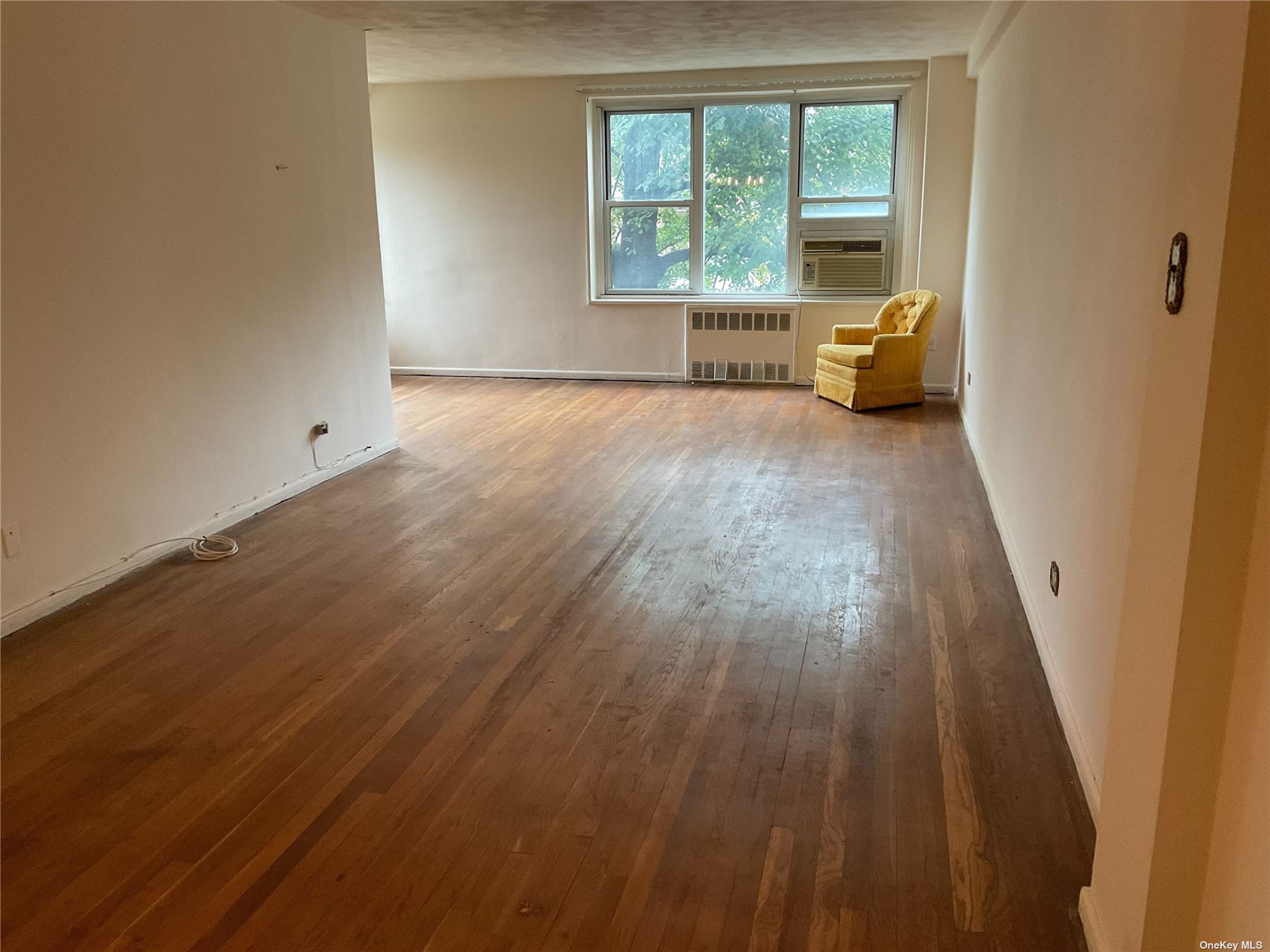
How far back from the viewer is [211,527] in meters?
4.33

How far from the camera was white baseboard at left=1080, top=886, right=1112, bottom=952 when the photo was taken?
171 cm

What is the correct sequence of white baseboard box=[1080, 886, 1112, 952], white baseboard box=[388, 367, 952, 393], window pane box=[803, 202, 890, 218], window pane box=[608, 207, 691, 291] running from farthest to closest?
white baseboard box=[388, 367, 952, 393] → window pane box=[608, 207, 691, 291] → window pane box=[803, 202, 890, 218] → white baseboard box=[1080, 886, 1112, 952]

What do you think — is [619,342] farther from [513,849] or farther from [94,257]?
[513,849]

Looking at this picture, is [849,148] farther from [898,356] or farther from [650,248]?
[898,356]

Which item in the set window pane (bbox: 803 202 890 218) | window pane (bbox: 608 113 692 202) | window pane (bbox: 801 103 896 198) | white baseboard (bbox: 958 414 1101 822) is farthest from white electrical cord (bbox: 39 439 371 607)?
window pane (bbox: 801 103 896 198)

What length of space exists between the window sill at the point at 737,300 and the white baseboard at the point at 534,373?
25.3 inches

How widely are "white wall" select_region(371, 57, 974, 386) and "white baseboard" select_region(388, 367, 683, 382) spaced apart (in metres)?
0.02

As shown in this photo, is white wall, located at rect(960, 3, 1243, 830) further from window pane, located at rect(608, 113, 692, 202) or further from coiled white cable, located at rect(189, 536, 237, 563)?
window pane, located at rect(608, 113, 692, 202)

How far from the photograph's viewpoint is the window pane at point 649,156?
8.07 meters

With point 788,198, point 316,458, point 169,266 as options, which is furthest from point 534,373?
point 169,266

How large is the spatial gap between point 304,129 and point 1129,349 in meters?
4.38

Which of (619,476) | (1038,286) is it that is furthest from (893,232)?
(1038,286)

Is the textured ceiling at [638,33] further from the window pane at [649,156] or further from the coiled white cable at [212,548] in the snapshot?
the coiled white cable at [212,548]

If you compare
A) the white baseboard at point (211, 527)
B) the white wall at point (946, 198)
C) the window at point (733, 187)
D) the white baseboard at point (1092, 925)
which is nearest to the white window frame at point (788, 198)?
the window at point (733, 187)
